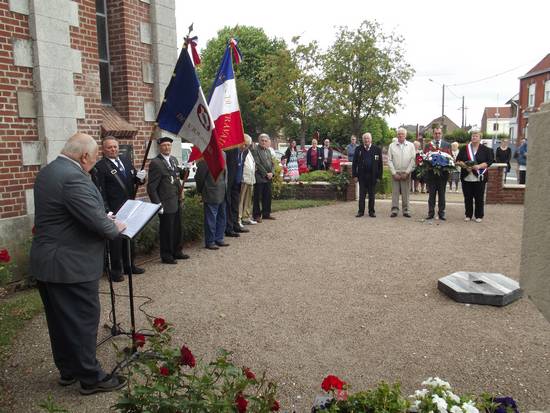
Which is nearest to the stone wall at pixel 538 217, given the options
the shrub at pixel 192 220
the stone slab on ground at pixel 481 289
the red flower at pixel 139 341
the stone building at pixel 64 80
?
the red flower at pixel 139 341

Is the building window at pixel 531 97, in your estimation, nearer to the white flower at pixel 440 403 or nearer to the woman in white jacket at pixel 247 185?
the woman in white jacket at pixel 247 185

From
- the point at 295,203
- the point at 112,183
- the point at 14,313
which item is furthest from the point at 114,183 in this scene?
the point at 295,203

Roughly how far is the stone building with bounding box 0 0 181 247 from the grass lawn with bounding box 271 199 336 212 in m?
5.50

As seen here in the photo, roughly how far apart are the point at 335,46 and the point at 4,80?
950 inches

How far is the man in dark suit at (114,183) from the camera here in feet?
22.0

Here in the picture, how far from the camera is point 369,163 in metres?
11.8

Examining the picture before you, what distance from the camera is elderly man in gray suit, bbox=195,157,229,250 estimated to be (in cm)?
862

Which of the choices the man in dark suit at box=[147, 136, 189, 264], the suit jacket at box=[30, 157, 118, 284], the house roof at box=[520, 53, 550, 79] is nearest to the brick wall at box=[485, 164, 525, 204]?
the man in dark suit at box=[147, 136, 189, 264]

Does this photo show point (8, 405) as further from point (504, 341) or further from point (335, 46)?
point (335, 46)

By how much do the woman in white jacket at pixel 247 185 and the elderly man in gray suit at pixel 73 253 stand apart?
6723 mm

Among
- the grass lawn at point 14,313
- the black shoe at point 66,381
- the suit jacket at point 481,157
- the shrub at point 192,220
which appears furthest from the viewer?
the suit jacket at point 481,157

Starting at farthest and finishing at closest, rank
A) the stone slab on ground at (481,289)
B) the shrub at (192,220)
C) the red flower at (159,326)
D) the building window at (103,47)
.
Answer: the shrub at (192,220), the building window at (103,47), the stone slab on ground at (481,289), the red flower at (159,326)

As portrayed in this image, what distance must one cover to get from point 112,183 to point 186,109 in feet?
6.42

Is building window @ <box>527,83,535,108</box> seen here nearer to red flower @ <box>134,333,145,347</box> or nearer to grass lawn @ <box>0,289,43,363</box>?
grass lawn @ <box>0,289,43,363</box>
